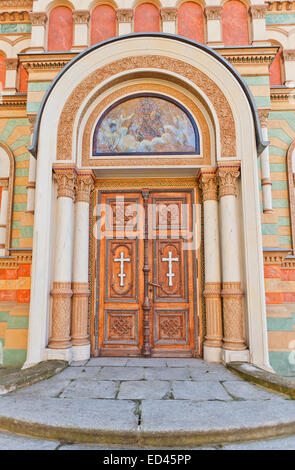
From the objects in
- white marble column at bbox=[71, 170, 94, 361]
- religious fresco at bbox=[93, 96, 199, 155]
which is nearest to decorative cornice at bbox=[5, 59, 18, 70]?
religious fresco at bbox=[93, 96, 199, 155]

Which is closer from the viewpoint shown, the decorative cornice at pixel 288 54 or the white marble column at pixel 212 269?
the white marble column at pixel 212 269

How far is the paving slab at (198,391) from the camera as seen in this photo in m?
3.55

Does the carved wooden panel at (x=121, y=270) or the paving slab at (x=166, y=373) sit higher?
the carved wooden panel at (x=121, y=270)

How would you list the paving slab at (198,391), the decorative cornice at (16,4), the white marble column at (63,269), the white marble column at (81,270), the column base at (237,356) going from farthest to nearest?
the decorative cornice at (16,4)
the white marble column at (81,270)
the white marble column at (63,269)
the column base at (237,356)
the paving slab at (198,391)

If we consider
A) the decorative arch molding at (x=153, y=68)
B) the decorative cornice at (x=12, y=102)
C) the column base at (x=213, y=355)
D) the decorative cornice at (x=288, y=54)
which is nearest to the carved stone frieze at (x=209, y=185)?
the decorative arch molding at (x=153, y=68)

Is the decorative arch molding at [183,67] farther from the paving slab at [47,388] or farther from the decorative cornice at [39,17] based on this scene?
the paving slab at [47,388]

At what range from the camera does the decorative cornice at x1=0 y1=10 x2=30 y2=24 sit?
7.18 meters

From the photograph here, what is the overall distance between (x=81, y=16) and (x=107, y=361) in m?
6.61

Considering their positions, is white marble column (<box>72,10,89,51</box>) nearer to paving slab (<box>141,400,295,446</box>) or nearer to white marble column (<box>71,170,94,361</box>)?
white marble column (<box>71,170,94,361</box>)

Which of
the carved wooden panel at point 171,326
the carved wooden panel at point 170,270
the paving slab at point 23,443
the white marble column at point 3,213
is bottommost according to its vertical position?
the paving slab at point 23,443

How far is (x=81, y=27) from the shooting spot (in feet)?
20.3

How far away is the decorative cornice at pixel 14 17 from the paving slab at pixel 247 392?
858cm

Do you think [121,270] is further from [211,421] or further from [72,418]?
[211,421]
